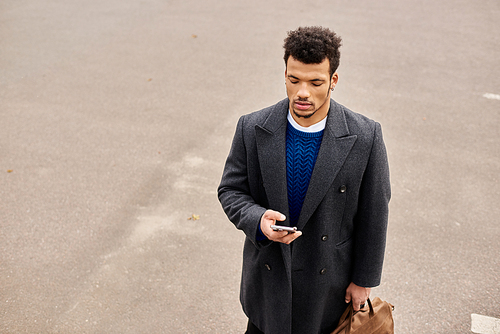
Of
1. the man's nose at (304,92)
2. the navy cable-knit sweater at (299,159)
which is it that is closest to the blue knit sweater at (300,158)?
the navy cable-knit sweater at (299,159)

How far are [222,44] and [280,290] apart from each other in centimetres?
681

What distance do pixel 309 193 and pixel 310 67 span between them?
57 cm

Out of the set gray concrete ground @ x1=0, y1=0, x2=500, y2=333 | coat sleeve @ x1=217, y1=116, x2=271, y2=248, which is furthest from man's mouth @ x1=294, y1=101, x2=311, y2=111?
gray concrete ground @ x1=0, y1=0, x2=500, y2=333

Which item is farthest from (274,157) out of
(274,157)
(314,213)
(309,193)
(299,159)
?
(314,213)

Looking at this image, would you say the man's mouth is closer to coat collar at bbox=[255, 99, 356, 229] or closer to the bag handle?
coat collar at bbox=[255, 99, 356, 229]

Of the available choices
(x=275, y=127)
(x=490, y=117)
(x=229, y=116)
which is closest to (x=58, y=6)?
(x=229, y=116)

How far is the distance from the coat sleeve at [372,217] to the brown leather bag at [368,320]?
0.71 ft

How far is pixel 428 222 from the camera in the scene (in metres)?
4.57

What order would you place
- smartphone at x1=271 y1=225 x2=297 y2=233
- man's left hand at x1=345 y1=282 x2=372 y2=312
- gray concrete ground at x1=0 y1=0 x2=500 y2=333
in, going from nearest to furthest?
1. smartphone at x1=271 y1=225 x2=297 y2=233
2. man's left hand at x1=345 y1=282 x2=372 y2=312
3. gray concrete ground at x1=0 y1=0 x2=500 y2=333

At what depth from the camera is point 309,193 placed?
211 centimetres

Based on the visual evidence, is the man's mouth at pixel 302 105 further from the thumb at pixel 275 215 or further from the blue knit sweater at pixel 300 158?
the thumb at pixel 275 215

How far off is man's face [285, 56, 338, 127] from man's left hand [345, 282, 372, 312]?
1001 mm

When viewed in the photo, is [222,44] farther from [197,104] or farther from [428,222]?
[428,222]

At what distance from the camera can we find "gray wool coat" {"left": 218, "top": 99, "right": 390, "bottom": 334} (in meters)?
2.12
